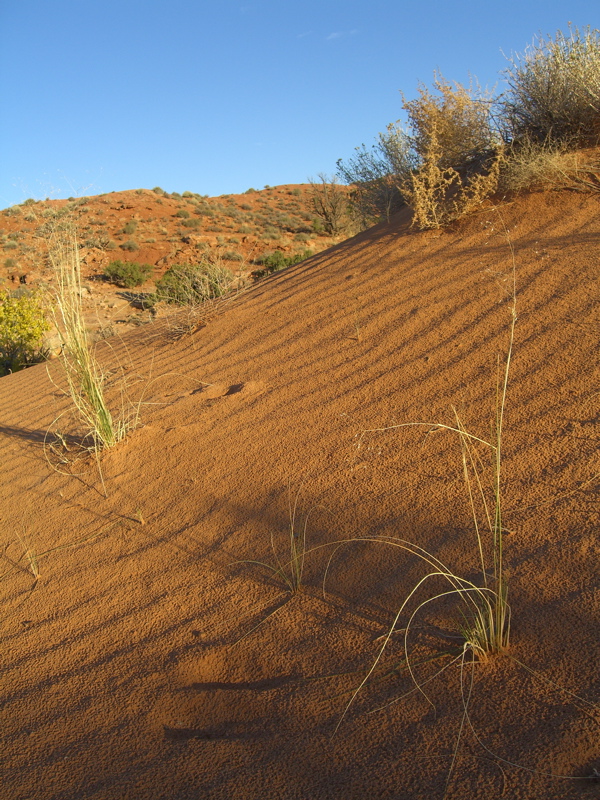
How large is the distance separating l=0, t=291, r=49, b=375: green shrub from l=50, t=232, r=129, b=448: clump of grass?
18.7ft

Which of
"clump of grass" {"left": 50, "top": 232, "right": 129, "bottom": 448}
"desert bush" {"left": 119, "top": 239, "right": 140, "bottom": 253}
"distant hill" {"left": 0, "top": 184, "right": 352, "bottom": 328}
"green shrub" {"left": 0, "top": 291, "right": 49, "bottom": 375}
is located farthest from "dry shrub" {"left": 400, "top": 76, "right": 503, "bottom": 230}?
"desert bush" {"left": 119, "top": 239, "right": 140, "bottom": 253}

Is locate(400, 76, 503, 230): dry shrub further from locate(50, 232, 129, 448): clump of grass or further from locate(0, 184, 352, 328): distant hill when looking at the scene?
locate(0, 184, 352, 328): distant hill

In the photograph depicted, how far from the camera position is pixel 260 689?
5.84 feet

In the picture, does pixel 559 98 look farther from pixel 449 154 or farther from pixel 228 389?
pixel 228 389

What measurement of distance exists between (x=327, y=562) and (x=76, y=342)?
7.06 ft

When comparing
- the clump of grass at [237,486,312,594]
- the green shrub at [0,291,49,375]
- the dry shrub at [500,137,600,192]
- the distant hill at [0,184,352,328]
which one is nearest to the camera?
the clump of grass at [237,486,312,594]

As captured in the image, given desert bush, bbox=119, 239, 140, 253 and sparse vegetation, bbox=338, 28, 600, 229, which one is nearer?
sparse vegetation, bbox=338, 28, 600, 229

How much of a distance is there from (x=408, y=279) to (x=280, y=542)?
280 centimetres

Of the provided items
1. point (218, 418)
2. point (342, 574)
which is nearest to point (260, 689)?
→ point (342, 574)

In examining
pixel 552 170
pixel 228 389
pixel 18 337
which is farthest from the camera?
pixel 18 337

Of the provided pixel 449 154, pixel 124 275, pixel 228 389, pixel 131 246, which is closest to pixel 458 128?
pixel 449 154

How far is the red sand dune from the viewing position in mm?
1501

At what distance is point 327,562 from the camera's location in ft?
7.29

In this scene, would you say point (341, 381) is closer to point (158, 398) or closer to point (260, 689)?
point (158, 398)
